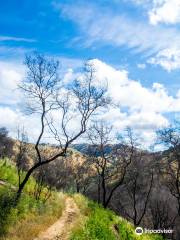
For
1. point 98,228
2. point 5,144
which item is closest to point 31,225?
point 98,228

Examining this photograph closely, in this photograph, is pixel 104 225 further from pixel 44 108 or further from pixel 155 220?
pixel 155 220

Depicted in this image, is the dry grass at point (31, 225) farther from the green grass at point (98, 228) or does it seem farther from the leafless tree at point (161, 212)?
the leafless tree at point (161, 212)

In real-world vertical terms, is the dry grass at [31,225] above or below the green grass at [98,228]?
above

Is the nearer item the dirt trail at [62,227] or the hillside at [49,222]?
the hillside at [49,222]

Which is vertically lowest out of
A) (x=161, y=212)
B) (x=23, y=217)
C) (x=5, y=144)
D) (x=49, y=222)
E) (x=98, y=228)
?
(x=161, y=212)

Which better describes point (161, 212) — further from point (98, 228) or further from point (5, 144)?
point (5, 144)

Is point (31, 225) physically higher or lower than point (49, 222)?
higher

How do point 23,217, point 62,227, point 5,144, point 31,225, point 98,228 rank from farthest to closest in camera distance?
point 5,144
point 98,228
point 62,227
point 23,217
point 31,225

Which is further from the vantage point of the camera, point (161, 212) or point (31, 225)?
point (161, 212)

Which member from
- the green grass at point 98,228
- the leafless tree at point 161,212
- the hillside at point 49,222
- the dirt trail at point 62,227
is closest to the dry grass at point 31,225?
the hillside at point 49,222

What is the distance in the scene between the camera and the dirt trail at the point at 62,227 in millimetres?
19328

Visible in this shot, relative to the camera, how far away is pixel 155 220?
57.5 meters

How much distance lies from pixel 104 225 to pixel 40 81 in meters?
10.1

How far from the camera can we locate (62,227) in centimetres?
2203
